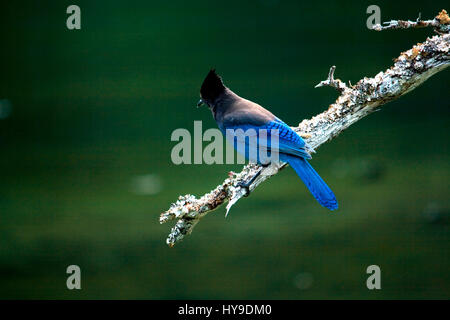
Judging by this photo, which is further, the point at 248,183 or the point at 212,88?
the point at 212,88

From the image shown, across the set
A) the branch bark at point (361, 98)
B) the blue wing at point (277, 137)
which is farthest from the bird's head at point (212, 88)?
the branch bark at point (361, 98)

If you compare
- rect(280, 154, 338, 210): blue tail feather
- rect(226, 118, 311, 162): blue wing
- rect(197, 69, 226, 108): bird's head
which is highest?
rect(197, 69, 226, 108): bird's head

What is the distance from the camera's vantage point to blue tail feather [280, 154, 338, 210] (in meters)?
2.87

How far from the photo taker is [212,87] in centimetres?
327

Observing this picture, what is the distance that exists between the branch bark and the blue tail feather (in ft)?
0.47

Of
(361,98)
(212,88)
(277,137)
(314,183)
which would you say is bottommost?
(314,183)

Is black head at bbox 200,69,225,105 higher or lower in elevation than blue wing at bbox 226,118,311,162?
higher

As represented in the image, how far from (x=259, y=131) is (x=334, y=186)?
2252 mm

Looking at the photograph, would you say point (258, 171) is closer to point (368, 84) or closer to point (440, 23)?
point (368, 84)

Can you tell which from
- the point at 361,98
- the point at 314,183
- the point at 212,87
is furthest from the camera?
the point at 212,87

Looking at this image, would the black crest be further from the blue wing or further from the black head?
the blue wing

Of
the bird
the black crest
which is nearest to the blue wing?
the bird

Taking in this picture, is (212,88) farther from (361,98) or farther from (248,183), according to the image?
(361,98)

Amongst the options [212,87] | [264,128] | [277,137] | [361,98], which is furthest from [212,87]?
[361,98]
